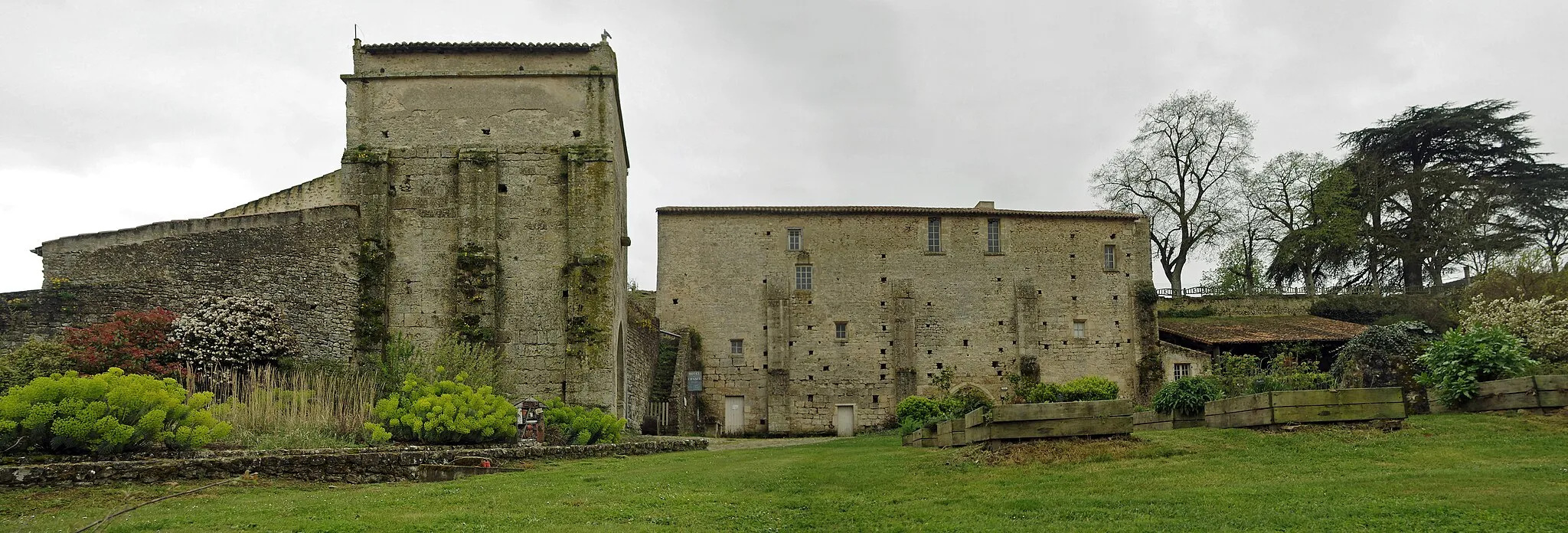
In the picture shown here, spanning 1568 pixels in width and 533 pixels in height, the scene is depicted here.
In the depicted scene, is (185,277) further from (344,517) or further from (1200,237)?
(1200,237)

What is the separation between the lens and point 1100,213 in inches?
1476

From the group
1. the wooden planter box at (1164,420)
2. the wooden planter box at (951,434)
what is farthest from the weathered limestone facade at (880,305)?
the wooden planter box at (1164,420)

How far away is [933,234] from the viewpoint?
121 feet

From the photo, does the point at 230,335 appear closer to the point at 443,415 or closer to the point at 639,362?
the point at 443,415

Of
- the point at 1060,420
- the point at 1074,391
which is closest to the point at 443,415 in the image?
the point at 1060,420

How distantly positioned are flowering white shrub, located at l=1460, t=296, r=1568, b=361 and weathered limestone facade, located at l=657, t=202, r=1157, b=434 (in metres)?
13.0

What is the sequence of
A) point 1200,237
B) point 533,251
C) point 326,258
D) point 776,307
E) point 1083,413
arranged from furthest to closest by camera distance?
1. point 1200,237
2. point 776,307
3. point 533,251
4. point 326,258
5. point 1083,413

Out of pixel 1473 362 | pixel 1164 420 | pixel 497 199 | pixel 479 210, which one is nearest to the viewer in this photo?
pixel 1473 362

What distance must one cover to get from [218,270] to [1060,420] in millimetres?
15785

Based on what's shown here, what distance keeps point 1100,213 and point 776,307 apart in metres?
11.8

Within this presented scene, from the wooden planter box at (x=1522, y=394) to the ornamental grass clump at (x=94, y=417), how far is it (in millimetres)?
15009

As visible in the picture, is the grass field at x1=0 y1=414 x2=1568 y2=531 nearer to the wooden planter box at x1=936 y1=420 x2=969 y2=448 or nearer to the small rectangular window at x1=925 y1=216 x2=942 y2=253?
the wooden planter box at x1=936 y1=420 x2=969 y2=448

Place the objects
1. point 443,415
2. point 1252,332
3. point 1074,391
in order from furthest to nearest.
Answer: point 1252,332 → point 1074,391 → point 443,415

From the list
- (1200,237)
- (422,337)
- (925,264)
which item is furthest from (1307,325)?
(422,337)
